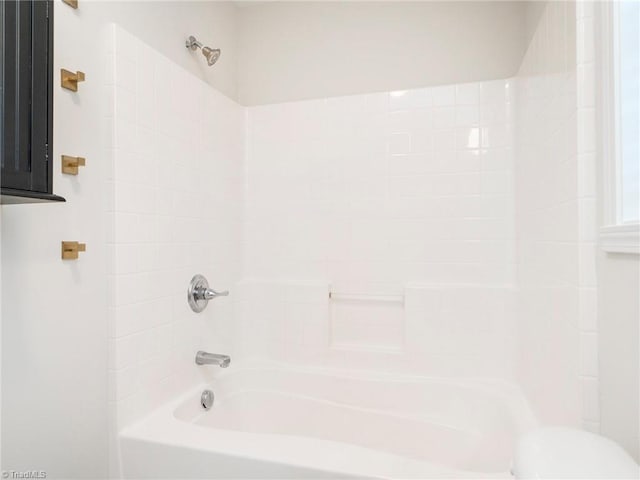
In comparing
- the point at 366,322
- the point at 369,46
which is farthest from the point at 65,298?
the point at 369,46

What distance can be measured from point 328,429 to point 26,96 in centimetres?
183

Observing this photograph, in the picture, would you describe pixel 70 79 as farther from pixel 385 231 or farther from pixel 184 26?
pixel 385 231

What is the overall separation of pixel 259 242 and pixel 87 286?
42.4 inches

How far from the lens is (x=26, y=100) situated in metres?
0.99

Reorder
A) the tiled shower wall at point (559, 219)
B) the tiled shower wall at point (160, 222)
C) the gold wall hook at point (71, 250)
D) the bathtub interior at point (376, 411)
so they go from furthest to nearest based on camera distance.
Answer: the bathtub interior at point (376, 411) → the tiled shower wall at point (160, 222) → the gold wall hook at point (71, 250) → the tiled shower wall at point (559, 219)

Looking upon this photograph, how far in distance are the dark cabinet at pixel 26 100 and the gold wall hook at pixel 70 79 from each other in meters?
0.26

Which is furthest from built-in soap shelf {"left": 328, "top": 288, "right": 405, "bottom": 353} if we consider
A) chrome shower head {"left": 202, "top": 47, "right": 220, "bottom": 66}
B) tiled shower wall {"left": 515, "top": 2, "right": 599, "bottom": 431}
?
chrome shower head {"left": 202, "top": 47, "right": 220, "bottom": 66}

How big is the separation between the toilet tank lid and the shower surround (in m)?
0.45

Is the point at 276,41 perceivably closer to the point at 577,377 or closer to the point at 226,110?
the point at 226,110

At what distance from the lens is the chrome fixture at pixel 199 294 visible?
1843 mm

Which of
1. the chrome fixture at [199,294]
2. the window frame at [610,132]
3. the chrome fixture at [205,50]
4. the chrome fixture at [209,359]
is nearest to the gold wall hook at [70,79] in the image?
the chrome fixture at [205,50]

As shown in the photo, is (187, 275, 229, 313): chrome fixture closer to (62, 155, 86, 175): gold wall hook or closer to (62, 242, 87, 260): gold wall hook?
(62, 242, 87, 260): gold wall hook

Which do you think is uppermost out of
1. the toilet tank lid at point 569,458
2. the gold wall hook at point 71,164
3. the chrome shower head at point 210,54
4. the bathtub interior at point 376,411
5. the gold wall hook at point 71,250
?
the chrome shower head at point 210,54

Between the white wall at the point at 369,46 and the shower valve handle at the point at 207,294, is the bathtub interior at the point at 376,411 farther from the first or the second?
the white wall at the point at 369,46
